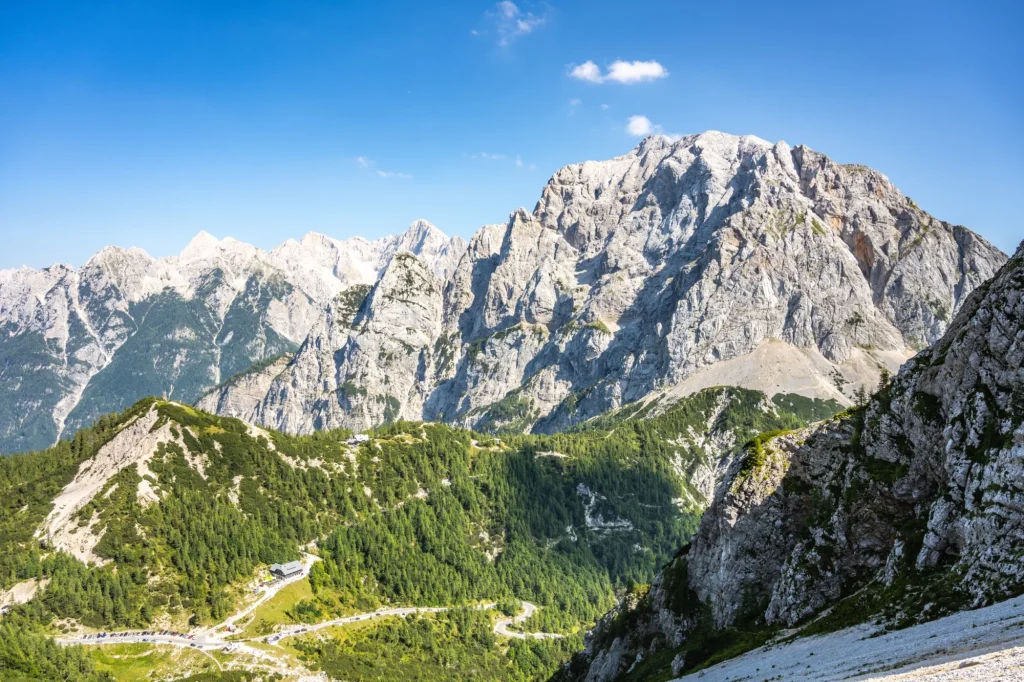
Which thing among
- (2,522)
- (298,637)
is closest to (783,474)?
(298,637)

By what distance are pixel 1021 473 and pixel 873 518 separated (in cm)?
2000

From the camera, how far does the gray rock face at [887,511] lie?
59844 mm

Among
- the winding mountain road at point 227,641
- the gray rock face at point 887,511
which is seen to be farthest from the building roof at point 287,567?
the gray rock face at point 887,511

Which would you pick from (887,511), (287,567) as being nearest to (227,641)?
(287,567)

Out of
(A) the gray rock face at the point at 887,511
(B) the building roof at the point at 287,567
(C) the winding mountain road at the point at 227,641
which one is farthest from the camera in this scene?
(B) the building roof at the point at 287,567

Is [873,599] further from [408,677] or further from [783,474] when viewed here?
[408,677]

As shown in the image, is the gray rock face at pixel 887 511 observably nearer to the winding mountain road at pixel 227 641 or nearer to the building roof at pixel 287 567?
the winding mountain road at pixel 227 641

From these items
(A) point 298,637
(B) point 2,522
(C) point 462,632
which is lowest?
(C) point 462,632

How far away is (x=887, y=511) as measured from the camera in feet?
251

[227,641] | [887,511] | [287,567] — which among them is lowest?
[227,641]

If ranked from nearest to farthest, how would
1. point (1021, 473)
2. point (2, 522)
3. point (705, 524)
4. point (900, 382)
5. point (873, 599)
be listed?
point (1021, 473), point (873, 599), point (900, 382), point (705, 524), point (2, 522)

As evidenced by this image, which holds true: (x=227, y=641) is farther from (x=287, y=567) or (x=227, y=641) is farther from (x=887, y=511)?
(x=887, y=511)

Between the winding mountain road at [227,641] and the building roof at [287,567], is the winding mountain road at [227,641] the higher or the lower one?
the lower one

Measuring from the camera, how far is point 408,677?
496 feet
